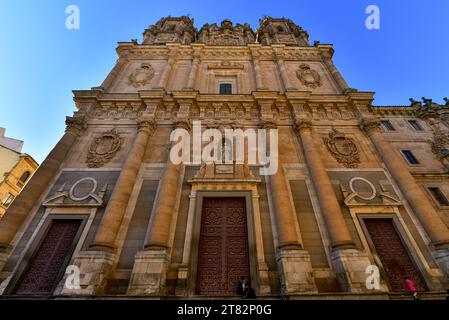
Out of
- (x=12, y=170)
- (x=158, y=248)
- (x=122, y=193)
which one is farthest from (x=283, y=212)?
(x=12, y=170)

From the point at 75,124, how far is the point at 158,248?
971cm

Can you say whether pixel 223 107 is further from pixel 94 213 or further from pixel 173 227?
pixel 94 213

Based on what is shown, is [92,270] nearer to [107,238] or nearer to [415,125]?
[107,238]

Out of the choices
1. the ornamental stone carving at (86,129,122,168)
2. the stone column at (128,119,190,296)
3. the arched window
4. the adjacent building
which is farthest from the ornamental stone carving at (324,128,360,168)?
the arched window

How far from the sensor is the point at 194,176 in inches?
459

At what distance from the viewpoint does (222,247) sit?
32.1 feet

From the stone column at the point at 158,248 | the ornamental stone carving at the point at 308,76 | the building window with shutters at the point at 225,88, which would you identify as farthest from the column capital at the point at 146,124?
the ornamental stone carving at the point at 308,76

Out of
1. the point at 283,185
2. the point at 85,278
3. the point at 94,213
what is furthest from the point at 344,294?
the point at 94,213

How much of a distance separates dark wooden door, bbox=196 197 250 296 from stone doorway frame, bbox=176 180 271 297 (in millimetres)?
302

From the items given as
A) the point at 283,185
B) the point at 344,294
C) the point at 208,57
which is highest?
the point at 208,57

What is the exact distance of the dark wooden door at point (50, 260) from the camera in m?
8.73

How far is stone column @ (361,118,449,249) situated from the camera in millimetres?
9609

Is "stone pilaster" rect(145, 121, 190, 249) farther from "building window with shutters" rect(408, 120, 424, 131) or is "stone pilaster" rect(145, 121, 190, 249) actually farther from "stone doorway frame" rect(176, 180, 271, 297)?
"building window with shutters" rect(408, 120, 424, 131)

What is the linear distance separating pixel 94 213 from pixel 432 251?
50.6 ft
